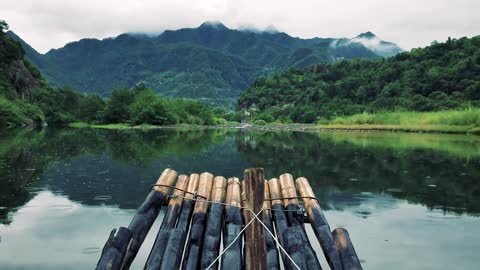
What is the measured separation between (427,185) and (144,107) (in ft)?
250

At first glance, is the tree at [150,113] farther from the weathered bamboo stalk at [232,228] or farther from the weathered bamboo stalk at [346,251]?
the weathered bamboo stalk at [346,251]

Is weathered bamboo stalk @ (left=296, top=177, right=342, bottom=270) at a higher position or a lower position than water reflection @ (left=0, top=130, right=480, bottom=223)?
higher

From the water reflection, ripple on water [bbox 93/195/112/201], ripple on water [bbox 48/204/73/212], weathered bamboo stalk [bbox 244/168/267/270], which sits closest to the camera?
weathered bamboo stalk [bbox 244/168/267/270]

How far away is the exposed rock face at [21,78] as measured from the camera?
306 ft

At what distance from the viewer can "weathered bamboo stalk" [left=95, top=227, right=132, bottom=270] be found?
540cm

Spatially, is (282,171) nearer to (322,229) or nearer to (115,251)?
(322,229)

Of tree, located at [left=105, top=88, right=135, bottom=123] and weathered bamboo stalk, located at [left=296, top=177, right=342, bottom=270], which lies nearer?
weathered bamboo stalk, located at [left=296, top=177, right=342, bottom=270]

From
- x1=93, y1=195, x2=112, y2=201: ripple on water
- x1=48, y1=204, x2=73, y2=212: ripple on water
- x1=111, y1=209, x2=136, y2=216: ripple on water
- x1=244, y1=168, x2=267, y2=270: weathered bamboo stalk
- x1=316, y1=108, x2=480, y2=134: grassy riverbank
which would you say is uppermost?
x1=244, y1=168, x2=267, y2=270: weathered bamboo stalk

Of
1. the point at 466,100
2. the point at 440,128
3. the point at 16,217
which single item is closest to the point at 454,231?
the point at 16,217

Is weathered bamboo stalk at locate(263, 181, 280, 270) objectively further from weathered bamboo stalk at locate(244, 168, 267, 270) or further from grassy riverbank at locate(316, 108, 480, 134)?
grassy riverbank at locate(316, 108, 480, 134)

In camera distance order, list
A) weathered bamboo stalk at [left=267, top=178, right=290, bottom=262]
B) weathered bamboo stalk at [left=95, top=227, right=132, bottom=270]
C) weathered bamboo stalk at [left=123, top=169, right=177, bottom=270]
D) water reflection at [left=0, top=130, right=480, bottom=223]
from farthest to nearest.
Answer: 1. water reflection at [left=0, top=130, right=480, bottom=223]
2. weathered bamboo stalk at [left=267, top=178, right=290, bottom=262]
3. weathered bamboo stalk at [left=123, top=169, right=177, bottom=270]
4. weathered bamboo stalk at [left=95, top=227, right=132, bottom=270]

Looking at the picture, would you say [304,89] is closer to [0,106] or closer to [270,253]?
[0,106]

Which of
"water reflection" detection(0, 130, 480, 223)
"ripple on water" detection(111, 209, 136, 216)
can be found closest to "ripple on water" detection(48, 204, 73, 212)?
"water reflection" detection(0, 130, 480, 223)

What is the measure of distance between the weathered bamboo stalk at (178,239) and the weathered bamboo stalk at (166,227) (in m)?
0.10
